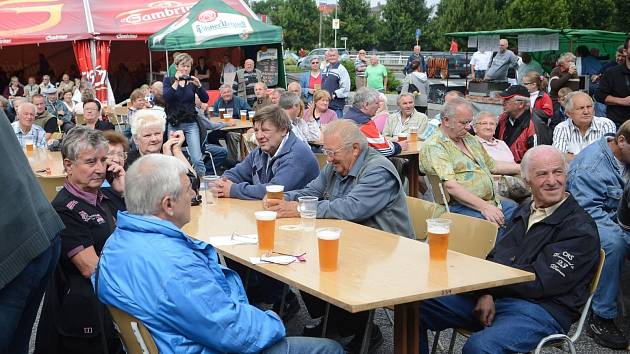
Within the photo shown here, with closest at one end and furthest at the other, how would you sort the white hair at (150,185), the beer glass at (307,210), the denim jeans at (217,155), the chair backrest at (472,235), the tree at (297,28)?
the white hair at (150,185) → the chair backrest at (472,235) → the beer glass at (307,210) → the denim jeans at (217,155) → the tree at (297,28)

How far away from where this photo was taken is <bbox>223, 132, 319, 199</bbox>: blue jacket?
15.4 ft

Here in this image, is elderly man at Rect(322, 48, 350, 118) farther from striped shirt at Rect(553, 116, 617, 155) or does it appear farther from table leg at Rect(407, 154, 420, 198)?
striped shirt at Rect(553, 116, 617, 155)

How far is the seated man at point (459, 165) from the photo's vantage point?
4891 millimetres

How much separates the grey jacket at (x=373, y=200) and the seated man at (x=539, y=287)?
23.7 inches

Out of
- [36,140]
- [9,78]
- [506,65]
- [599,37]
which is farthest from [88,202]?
[9,78]

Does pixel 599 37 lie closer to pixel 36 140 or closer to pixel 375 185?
pixel 36 140

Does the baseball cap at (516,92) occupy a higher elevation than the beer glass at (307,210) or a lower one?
higher

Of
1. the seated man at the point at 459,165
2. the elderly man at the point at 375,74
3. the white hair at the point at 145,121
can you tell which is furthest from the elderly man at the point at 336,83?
the seated man at the point at 459,165

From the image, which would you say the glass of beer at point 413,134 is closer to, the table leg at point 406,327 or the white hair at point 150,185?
the table leg at point 406,327

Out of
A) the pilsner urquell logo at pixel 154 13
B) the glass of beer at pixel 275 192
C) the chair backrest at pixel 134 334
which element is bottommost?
the chair backrest at pixel 134 334

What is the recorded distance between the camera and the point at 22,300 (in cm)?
230

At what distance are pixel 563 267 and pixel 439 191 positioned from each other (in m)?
1.96

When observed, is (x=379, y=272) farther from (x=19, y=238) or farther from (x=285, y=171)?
(x=285, y=171)

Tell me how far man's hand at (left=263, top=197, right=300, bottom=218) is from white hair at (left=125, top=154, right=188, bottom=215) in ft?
4.89
